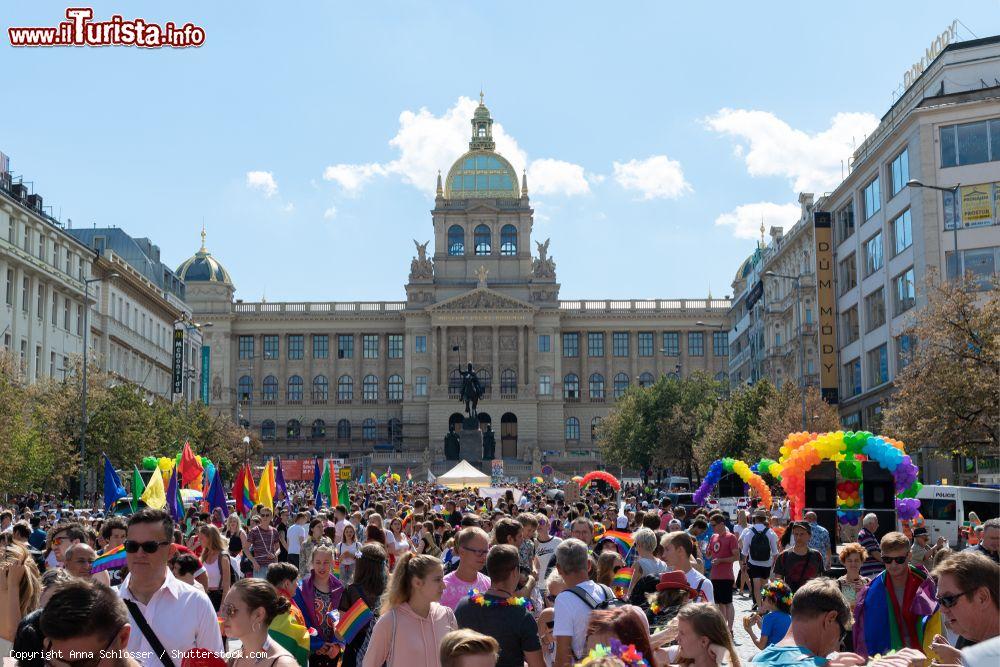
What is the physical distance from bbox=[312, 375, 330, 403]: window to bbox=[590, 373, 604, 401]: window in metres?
26.7

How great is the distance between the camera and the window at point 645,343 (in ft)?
436

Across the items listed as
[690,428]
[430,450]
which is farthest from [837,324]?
[430,450]

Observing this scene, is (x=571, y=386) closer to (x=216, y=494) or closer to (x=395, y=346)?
(x=395, y=346)

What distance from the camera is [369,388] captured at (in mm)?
132375

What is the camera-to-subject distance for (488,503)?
33.7 metres

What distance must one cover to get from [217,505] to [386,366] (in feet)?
341

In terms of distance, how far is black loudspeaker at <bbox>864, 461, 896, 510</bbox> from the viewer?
28.7 m

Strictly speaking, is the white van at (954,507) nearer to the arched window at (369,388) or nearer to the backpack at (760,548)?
the backpack at (760,548)

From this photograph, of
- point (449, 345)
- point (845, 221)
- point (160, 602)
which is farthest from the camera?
point (449, 345)

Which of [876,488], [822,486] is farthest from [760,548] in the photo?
[876,488]

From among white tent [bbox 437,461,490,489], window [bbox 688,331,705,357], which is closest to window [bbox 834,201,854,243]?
white tent [bbox 437,461,490,489]

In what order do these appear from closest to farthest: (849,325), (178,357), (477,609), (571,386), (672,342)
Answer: (477,609) < (849,325) < (178,357) < (571,386) < (672,342)

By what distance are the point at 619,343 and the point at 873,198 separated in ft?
226

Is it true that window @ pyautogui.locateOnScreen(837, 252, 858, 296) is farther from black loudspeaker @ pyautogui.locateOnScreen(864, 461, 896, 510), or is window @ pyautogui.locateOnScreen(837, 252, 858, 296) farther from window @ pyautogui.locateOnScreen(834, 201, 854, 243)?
black loudspeaker @ pyautogui.locateOnScreen(864, 461, 896, 510)
